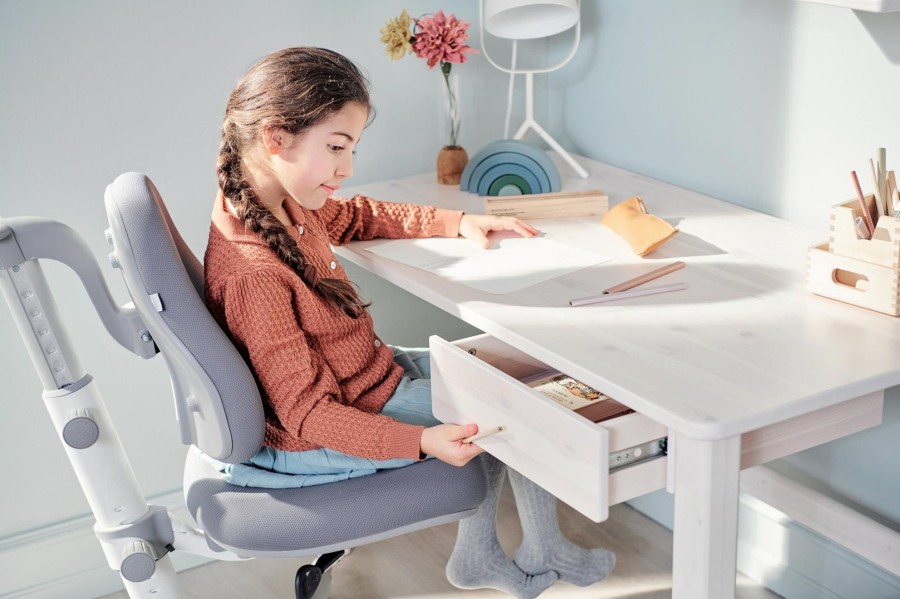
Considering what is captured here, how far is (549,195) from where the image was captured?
1866 mm

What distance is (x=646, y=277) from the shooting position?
5.06ft

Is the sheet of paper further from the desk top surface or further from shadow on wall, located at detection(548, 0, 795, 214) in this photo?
shadow on wall, located at detection(548, 0, 795, 214)

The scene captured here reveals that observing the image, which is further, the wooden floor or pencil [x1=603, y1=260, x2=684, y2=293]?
the wooden floor

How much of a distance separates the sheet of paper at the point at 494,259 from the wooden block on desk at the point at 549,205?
83 millimetres

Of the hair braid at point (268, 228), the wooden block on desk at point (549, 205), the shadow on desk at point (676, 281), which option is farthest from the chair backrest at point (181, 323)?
the wooden block on desk at point (549, 205)

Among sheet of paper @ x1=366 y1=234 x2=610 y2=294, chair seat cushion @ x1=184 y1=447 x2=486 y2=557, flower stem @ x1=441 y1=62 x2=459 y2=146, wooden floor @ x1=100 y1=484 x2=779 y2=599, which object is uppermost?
flower stem @ x1=441 y1=62 x2=459 y2=146

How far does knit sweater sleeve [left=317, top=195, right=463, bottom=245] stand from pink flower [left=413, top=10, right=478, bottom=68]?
36 centimetres

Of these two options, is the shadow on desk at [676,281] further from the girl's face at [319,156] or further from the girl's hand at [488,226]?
the girl's face at [319,156]

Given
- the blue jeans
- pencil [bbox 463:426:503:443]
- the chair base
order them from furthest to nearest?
the chair base → the blue jeans → pencil [bbox 463:426:503:443]

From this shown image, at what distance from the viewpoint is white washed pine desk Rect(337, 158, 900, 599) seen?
1169 millimetres

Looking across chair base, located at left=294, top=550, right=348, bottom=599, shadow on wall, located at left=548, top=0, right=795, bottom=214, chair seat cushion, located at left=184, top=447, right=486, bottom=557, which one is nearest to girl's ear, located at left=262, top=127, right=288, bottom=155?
chair seat cushion, located at left=184, top=447, right=486, bottom=557

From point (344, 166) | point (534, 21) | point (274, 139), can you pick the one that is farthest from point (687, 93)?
point (274, 139)

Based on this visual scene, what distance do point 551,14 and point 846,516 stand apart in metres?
1.09

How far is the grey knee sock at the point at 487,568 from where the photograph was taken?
6.06 ft
